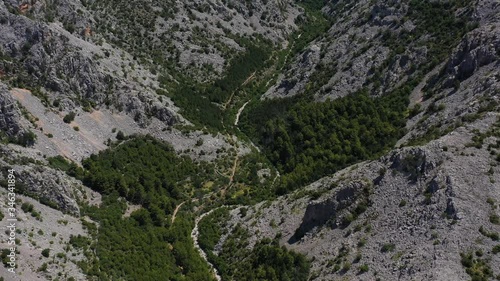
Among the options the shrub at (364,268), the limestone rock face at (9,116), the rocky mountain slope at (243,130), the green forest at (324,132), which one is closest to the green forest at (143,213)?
the rocky mountain slope at (243,130)

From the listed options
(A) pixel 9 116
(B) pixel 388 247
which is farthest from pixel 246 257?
(A) pixel 9 116

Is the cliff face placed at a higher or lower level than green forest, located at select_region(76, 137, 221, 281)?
higher

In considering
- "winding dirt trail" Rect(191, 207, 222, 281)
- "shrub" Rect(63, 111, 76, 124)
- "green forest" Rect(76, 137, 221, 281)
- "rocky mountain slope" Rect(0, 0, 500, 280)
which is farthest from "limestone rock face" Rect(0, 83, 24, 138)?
"winding dirt trail" Rect(191, 207, 222, 281)

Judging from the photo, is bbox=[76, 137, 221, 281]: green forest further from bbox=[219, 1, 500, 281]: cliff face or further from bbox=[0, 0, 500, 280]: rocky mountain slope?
bbox=[219, 1, 500, 281]: cliff face

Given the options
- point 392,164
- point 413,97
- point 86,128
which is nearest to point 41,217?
point 86,128

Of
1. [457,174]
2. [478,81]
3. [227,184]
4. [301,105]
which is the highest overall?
[478,81]

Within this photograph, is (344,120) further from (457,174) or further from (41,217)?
(41,217)

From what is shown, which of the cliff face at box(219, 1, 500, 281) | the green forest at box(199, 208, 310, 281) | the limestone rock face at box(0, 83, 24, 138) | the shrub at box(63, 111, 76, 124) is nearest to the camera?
the cliff face at box(219, 1, 500, 281)

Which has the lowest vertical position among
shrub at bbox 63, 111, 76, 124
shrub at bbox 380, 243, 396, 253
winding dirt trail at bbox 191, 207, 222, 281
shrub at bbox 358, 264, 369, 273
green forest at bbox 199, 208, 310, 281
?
shrub at bbox 63, 111, 76, 124
